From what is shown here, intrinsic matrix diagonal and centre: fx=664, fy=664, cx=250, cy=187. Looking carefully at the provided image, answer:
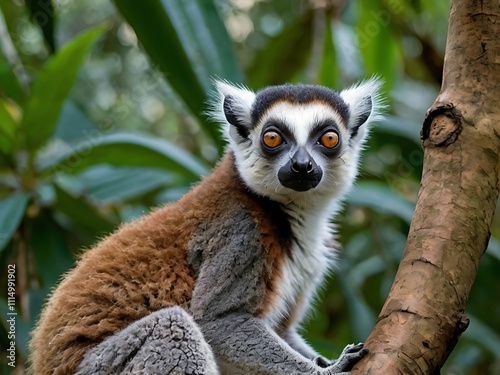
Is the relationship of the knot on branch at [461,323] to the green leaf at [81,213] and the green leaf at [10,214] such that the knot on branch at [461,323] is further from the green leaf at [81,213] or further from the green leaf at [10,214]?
the green leaf at [81,213]

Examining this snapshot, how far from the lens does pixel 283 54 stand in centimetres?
691

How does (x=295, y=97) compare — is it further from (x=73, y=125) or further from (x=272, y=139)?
(x=73, y=125)

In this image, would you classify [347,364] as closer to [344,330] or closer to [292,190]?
[292,190]

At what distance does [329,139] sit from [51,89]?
252 cm

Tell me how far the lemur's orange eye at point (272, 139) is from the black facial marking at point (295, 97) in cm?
18

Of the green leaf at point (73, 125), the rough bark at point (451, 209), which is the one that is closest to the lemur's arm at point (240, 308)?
the rough bark at point (451, 209)

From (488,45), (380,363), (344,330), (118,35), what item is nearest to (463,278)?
(380,363)

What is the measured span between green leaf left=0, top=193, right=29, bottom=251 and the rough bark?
9.41 ft

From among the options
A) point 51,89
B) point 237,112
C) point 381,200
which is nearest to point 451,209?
point 237,112

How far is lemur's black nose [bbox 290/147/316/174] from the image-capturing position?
3635mm

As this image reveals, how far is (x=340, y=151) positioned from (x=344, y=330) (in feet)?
11.1

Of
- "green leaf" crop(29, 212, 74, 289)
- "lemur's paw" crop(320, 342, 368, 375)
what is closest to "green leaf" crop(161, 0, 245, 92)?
"green leaf" crop(29, 212, 74, 289)

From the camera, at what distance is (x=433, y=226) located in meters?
2.90

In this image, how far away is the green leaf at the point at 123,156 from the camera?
526 centimetres
